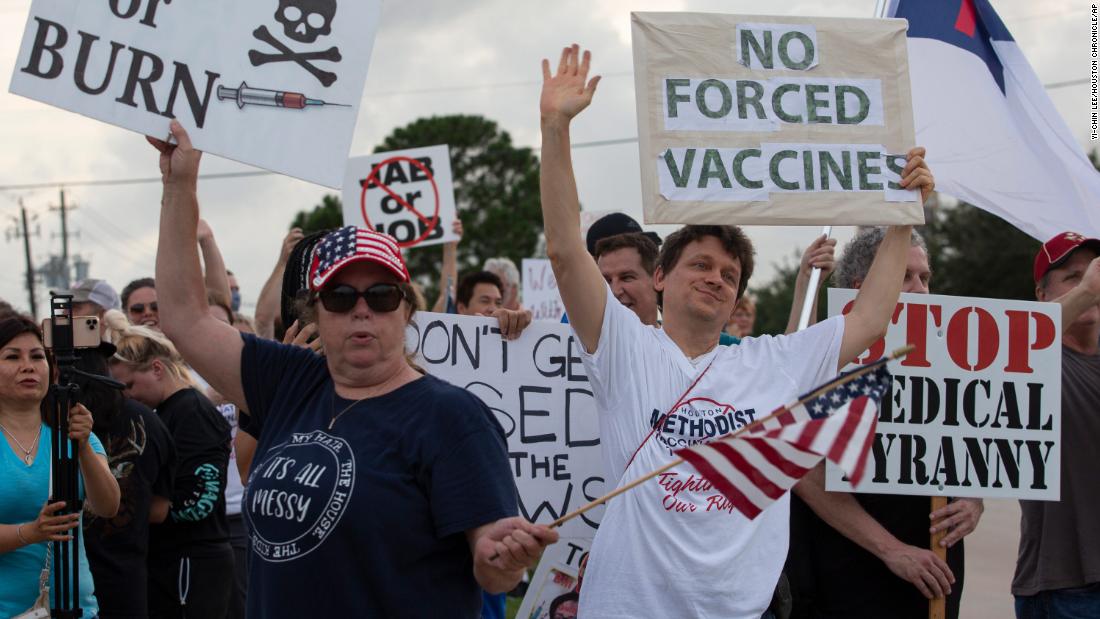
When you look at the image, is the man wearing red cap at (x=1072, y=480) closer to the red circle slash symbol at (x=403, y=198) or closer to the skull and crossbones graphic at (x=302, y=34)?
the skull and crossbones graphic at (x=302, y=34)

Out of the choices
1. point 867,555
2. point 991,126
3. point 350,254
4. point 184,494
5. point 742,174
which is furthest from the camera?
point 184,494

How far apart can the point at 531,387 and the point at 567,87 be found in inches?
70.1

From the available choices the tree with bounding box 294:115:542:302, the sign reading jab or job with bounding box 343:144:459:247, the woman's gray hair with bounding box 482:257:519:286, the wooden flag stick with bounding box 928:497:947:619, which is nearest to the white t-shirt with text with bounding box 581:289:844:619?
the wooden flag stick with bounding box 928:497:947:619

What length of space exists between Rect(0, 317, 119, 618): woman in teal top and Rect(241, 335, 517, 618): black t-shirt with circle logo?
157 centimetres

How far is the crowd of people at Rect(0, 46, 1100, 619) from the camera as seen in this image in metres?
2.87

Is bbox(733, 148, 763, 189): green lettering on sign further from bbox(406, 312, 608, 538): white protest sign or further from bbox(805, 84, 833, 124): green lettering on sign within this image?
bbox(406, 312, 608, 538): white protest sign

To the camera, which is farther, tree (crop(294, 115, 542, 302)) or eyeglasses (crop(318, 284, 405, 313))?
tree (crop(294, 115, 542, 302))

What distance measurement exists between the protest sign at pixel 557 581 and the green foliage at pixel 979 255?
36.1 metres

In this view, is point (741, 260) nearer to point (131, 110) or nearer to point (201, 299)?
point (201, 299)

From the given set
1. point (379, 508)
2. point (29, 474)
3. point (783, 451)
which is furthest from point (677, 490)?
point (29, 474)

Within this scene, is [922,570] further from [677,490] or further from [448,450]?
[448,450]

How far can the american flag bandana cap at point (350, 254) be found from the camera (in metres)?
3.03

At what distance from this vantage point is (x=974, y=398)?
4469 mm

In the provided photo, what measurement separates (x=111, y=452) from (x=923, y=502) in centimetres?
318
